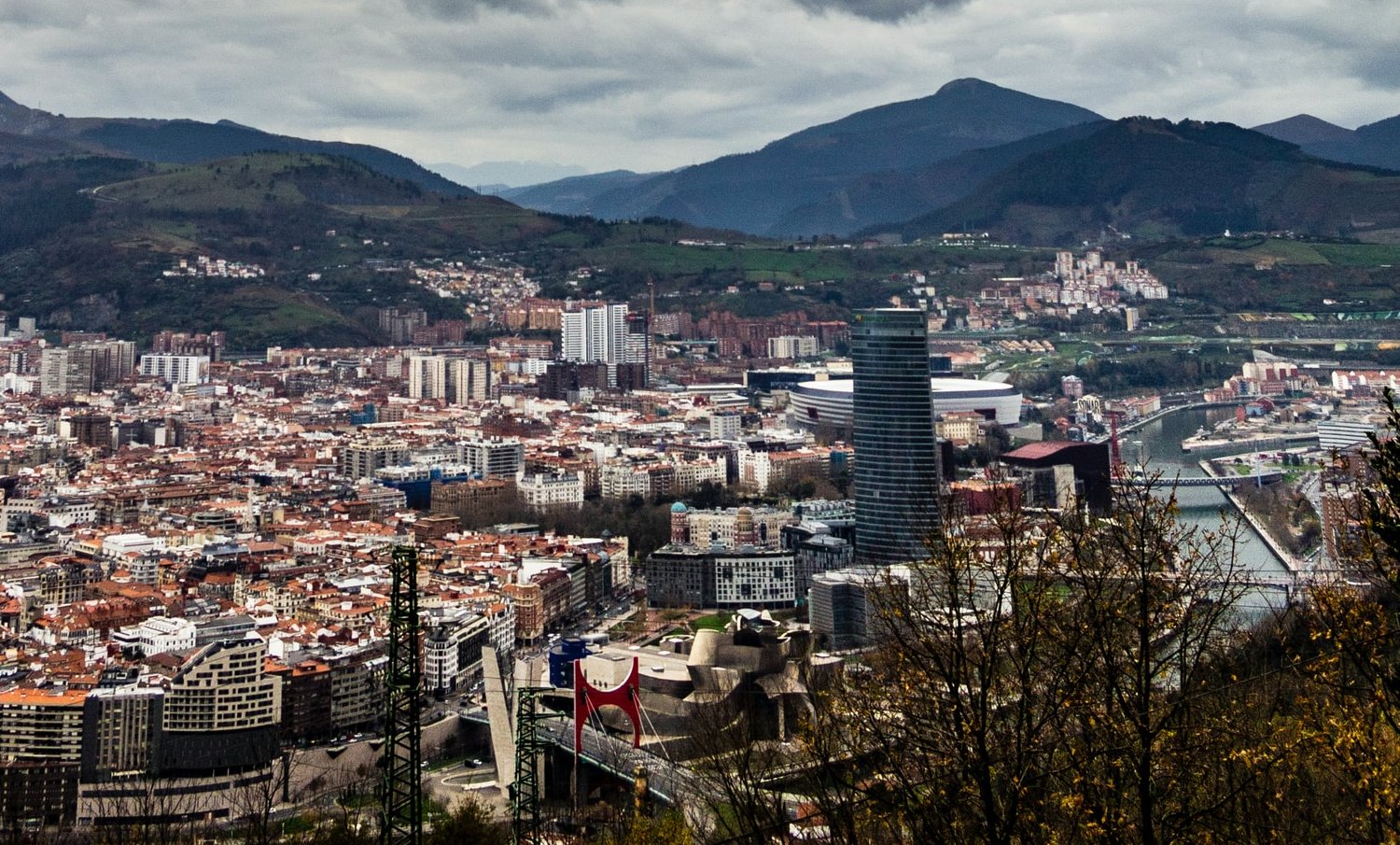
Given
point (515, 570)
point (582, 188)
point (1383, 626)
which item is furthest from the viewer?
point (582, 188)

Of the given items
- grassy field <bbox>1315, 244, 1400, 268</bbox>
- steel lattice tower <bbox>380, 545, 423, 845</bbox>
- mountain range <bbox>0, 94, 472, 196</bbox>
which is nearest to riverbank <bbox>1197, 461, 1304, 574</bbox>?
steel lattice tower <bbox>380, 545, 423, 845</bbox>

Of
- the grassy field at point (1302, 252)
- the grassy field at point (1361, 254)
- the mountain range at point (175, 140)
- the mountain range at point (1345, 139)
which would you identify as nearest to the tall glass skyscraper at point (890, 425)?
the grassy field at point (1302, 252)

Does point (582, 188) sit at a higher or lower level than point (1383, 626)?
higher

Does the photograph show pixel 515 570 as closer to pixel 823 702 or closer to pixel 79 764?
pixel 79 764

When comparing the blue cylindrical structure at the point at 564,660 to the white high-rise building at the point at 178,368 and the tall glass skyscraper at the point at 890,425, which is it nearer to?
the tall glass skyscraper at the point at 890,425

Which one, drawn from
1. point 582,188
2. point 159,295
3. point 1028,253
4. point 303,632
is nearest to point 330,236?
point 159,295
